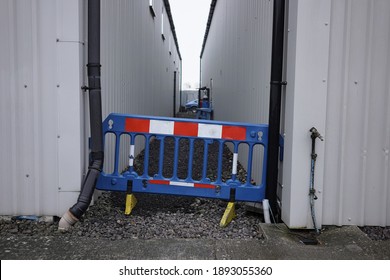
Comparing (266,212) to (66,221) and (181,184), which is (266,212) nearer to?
(181,184)

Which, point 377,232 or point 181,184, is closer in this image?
point 377,232

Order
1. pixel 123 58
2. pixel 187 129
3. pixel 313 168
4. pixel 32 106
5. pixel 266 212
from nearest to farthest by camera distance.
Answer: pixel 313 168, pixel 32 106, pixel 266 212, pixel 187 129, pixel 123 58

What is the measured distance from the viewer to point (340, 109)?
322 cm

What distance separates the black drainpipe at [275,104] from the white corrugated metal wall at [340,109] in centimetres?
21

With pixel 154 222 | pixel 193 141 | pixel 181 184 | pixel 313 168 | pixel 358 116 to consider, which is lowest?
pixel 154 222

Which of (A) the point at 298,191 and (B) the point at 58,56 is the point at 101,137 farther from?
(A) the point at 298,191

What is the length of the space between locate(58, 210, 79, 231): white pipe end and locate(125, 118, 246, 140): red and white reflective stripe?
1.06m

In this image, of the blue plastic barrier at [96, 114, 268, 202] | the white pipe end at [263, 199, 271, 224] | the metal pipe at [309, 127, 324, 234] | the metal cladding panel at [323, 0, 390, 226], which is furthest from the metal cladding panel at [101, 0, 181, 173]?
the metal cladding panel at [323, 0, 390, 226]

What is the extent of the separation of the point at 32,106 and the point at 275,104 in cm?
239

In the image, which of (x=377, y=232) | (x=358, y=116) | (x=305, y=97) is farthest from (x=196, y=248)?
(x=358, y=116)

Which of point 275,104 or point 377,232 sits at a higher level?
point 275,104

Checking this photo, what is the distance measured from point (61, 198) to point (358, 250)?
2.72 metres

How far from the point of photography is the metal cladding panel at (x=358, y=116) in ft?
10.4

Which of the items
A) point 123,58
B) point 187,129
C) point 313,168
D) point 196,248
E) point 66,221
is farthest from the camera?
point 123,58
